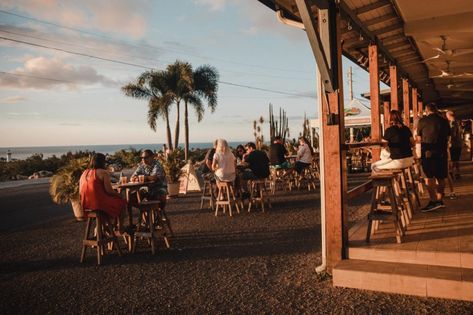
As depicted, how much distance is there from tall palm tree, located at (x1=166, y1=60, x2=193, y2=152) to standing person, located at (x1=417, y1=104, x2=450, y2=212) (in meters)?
20.4

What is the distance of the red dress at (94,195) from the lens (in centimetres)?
567

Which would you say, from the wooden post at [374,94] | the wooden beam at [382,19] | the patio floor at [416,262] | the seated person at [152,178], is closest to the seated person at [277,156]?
the wooden post at [374,94]

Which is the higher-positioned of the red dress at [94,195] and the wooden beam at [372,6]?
the wooden beam at [372,6]

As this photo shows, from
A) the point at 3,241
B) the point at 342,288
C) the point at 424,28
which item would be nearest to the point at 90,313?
the point at 342,288

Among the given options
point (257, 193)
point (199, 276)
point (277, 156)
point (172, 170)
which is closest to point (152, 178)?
point (199, 276)

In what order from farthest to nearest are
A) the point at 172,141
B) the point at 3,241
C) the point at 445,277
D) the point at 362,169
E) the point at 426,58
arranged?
the point at 172,141
the point at 362,169
the point at 426,58
the point at 3,241
the point at 445,277

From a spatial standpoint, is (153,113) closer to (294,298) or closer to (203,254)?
(203,254)

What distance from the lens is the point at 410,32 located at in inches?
255

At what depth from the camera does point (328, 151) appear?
4402 mm

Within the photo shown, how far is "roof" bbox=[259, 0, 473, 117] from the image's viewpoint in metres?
5.71

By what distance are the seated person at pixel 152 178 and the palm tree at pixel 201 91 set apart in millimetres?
18765

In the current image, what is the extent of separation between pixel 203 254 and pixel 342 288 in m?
2.15

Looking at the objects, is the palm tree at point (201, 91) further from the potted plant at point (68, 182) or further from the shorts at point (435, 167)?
the shorts at point (435, 167)

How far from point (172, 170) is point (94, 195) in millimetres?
6179
